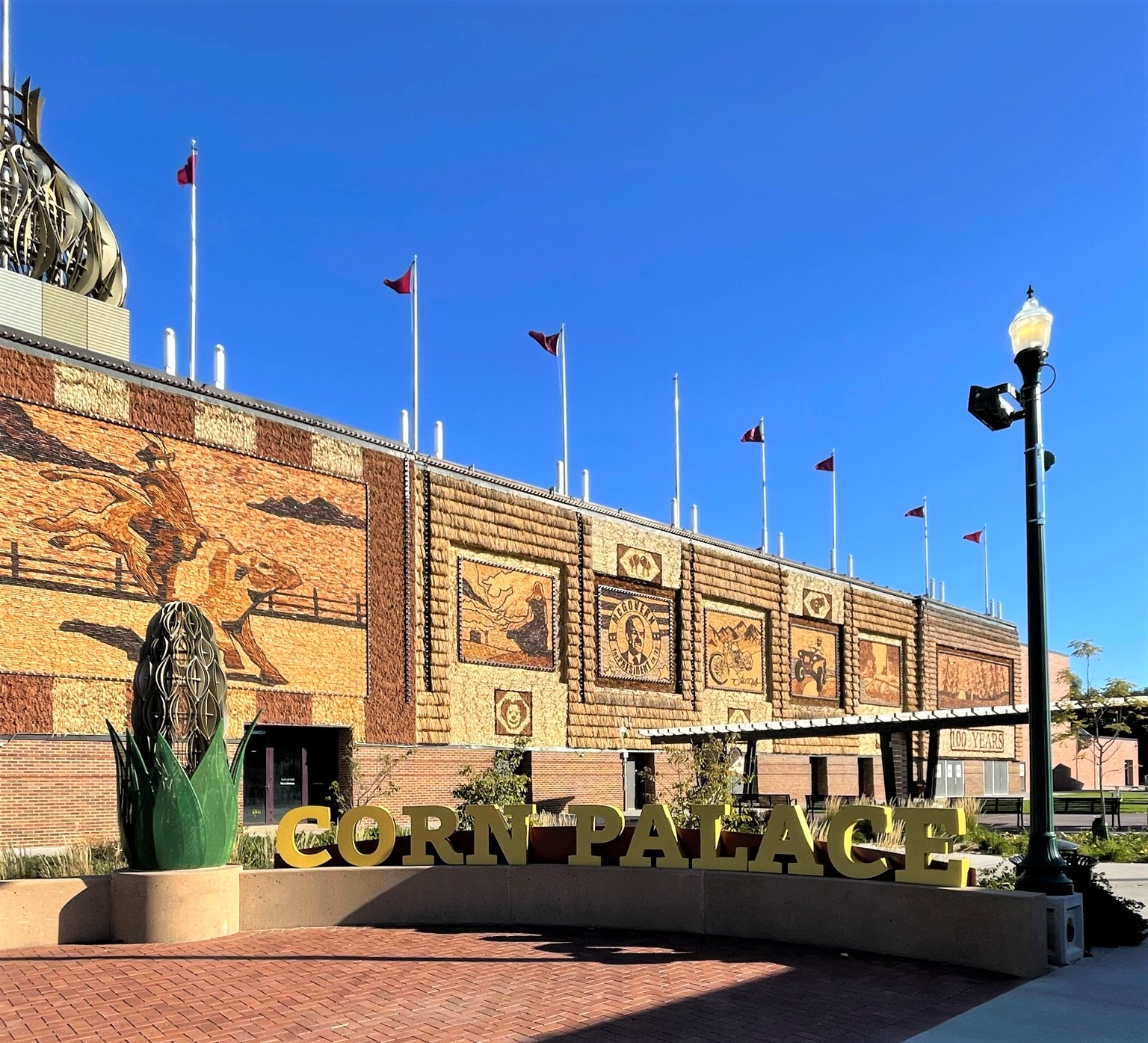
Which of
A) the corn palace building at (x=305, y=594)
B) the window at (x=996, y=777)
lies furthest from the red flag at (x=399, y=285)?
the window at (x=996, y=777)

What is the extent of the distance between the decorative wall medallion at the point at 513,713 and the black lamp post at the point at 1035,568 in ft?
73.3

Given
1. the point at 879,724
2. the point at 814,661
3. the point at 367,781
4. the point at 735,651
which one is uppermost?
the point at 735,651

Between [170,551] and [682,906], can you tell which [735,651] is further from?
[682,906]

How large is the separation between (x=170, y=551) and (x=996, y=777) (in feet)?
176

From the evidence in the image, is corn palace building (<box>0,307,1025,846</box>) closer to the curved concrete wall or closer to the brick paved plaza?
the curved concrete wall

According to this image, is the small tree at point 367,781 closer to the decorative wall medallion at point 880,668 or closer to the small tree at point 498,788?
the small tree at point 498,788

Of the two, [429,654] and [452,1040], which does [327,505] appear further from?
[452,1040]

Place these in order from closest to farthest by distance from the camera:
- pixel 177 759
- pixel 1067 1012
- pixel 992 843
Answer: pixel 1067 1012, pixel 177 759, pixel 992 843

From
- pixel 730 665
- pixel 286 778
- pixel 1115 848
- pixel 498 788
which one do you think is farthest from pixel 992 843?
pixel 730 665

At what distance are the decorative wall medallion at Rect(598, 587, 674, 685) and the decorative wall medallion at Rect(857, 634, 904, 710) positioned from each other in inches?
608

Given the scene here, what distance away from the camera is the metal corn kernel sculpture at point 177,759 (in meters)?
13.6

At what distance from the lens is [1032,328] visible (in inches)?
468

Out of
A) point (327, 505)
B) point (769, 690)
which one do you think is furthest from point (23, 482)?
point (769, 690)

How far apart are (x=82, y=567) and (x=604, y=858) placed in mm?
14885
